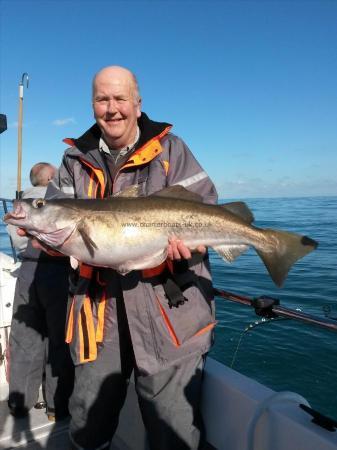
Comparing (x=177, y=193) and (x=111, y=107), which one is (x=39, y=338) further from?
(x=111, y=107)

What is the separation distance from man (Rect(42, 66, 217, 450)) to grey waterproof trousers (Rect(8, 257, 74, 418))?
138 cm

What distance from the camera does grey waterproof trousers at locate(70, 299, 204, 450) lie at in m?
2.95

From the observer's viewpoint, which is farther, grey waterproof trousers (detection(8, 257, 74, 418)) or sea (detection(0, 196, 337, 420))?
sea (detection(0, 196, 337, 420))

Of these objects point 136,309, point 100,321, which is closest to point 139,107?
point 136,309

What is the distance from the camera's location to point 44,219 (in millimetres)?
3160

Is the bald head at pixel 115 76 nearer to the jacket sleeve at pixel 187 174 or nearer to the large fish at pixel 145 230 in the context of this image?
the jacket sleeve at pixel 187 174

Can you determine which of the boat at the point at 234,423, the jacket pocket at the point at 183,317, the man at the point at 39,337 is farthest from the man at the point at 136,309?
the man at the point at 39,337

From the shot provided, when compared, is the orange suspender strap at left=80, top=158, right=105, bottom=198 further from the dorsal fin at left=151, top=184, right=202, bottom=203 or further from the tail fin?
the tail fin

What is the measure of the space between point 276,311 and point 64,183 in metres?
2.13

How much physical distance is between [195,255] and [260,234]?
1.82 feet

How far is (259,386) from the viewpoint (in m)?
3.16

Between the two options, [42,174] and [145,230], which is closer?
[145,230]

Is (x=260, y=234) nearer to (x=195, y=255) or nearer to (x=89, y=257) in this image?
(x=195, y=255)

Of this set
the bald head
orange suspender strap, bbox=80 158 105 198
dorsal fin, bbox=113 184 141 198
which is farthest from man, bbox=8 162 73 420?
the bald head
